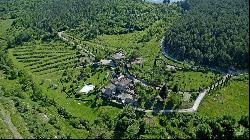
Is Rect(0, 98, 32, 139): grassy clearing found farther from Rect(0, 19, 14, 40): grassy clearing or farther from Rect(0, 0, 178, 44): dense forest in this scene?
Rect(0, 19, 14, 40): grassy clearing

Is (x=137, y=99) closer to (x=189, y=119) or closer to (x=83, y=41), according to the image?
(x=189, y=119)

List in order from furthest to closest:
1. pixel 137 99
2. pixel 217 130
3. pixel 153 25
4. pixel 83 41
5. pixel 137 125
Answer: pixel 153 25
pixel 83 41
pixel 137 99
pixel 137 125
pixel 217 130

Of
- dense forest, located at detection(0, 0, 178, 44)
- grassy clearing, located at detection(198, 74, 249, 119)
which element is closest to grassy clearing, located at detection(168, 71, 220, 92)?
grassy clearing, located at detection(198, 74, 249, 119)

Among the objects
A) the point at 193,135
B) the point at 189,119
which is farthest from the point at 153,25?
the point at 193,135

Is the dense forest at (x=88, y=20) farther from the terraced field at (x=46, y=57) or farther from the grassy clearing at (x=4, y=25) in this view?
the terraced field at (x=46, y=57)

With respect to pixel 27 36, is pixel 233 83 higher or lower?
higher

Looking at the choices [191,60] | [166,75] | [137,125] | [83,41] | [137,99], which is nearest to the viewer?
[137,125]

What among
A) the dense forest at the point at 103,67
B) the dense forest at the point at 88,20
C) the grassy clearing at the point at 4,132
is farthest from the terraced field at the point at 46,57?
the grassy clearing at the point at 4,132
